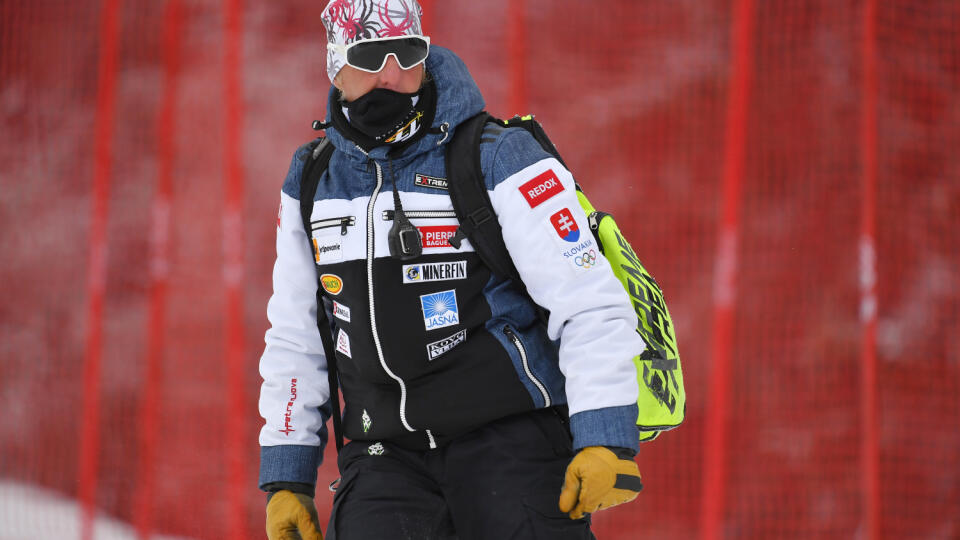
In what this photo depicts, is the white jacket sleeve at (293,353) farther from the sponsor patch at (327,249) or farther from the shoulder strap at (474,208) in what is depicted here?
the shoulder strap at (474,208)

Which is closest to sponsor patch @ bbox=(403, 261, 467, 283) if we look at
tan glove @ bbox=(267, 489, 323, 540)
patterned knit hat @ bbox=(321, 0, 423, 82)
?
patterned knit hat @ bbox=(321, 0, 423, 82)

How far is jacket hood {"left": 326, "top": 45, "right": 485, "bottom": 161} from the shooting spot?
1.96m

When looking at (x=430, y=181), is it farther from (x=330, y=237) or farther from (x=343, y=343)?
(x=343, y=343)

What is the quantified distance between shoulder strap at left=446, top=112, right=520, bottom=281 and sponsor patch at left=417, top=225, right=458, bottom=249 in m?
0.02

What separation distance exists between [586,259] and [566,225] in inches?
3.1

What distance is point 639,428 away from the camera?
193cm

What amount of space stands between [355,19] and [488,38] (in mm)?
2969

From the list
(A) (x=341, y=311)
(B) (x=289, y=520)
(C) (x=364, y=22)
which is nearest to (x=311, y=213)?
(A) (x=341, y=311)

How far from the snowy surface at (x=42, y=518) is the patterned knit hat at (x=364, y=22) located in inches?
146

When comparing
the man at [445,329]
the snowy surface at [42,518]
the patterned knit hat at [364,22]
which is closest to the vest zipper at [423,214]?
the man at [445,329]

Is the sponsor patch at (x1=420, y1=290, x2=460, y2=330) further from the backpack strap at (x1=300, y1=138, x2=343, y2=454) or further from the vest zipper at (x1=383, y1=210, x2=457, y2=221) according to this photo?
the backpack strap at (x1=300, y1=138, x2=343, y2=454)

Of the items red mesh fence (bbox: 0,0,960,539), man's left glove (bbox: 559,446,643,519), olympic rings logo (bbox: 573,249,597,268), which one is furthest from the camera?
red mesh fence (bbox: 0,0,960,539)

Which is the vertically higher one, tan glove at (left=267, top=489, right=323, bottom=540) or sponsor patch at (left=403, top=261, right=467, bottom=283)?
sponsor patch at (left=403, top=261, right=467, bottom=283)

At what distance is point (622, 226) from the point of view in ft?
15.9
